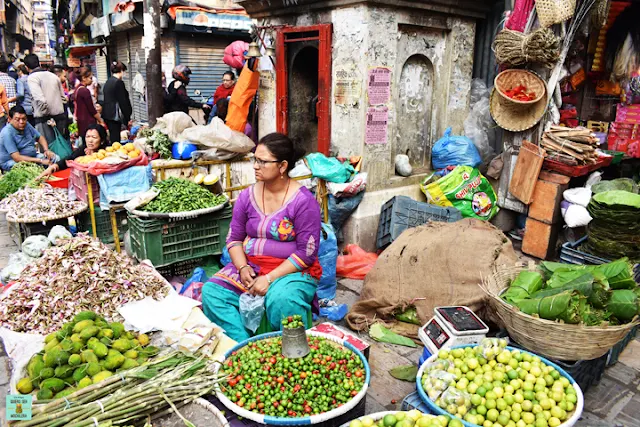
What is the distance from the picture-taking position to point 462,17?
21.0ft

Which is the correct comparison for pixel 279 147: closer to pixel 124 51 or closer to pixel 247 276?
pixel 247 276

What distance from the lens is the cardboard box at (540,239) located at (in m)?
5.77

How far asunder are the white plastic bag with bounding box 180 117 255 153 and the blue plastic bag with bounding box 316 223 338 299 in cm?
177

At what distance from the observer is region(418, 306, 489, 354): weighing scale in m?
3.10

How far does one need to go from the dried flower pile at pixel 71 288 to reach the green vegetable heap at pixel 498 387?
2302 millimetres

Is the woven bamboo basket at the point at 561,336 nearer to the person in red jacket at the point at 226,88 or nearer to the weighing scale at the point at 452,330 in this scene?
the weighing scale at the point at 452,330

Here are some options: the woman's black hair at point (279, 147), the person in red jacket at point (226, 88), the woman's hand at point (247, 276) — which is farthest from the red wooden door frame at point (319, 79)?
the woman's hand at point (247, 276)

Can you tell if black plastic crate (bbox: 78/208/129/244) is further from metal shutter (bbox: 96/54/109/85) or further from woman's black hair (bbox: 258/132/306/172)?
metal shutter (bbox: 96/54/109/85)

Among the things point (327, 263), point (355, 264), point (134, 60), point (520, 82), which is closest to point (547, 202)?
point (520, 82)

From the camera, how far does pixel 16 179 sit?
645cm

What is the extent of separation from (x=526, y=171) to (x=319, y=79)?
2812mm

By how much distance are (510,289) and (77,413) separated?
9.35 ft

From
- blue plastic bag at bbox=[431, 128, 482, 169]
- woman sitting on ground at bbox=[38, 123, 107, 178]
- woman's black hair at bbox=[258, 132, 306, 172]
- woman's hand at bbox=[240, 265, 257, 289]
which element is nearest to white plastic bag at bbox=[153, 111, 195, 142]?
woman sitting on ground at bbox=[38, 123, 107, 178]

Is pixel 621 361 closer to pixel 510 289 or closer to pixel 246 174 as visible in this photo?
pixel 510 289
